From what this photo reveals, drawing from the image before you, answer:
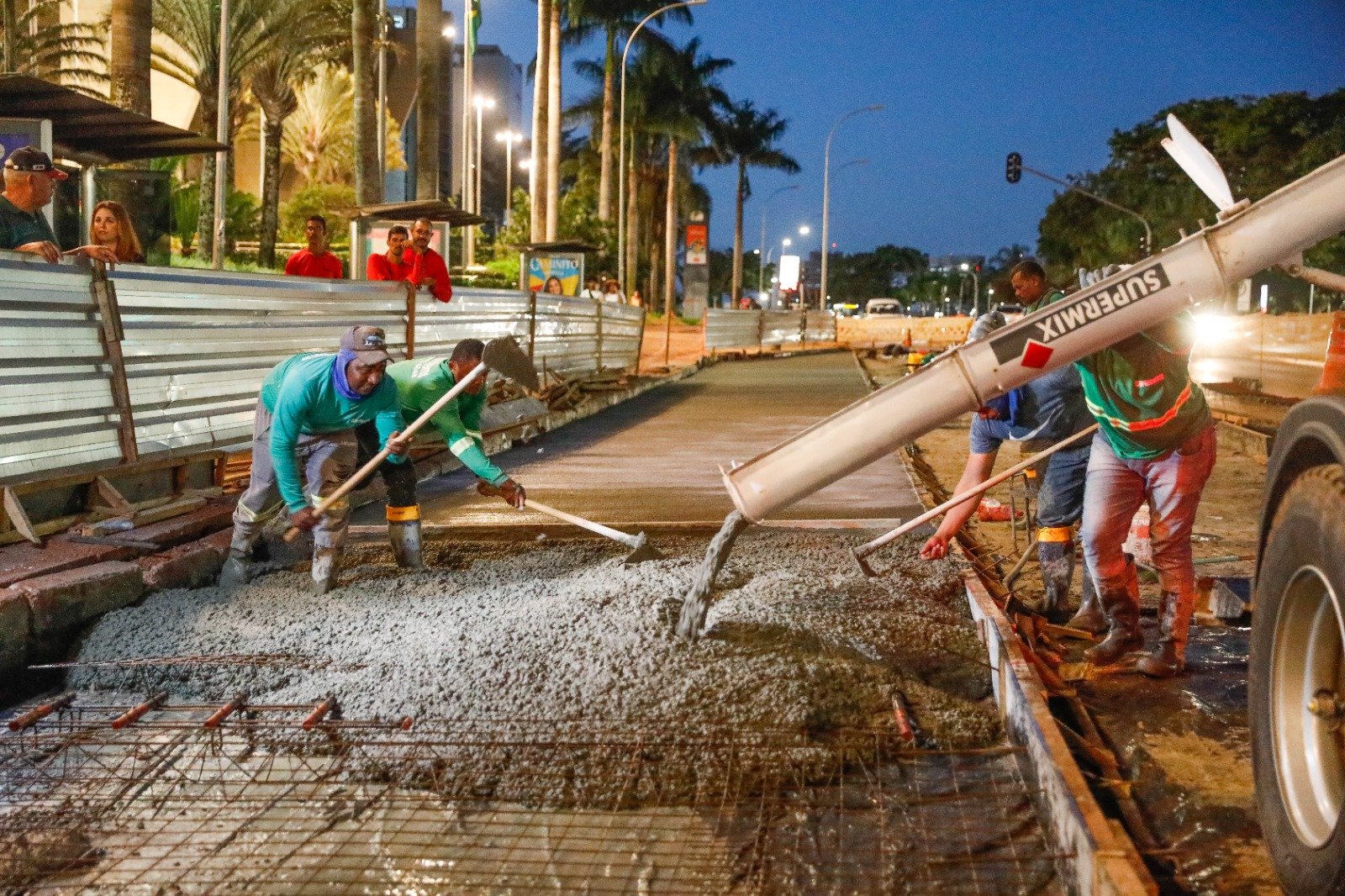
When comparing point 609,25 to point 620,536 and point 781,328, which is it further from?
point 620,536

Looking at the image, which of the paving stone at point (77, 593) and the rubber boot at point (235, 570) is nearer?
the paving stone at point (77, 593)

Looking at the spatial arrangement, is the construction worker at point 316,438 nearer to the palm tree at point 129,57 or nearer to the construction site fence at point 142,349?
the construction site fence at point 142,349

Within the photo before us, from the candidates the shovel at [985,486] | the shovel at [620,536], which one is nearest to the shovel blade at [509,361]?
the shovel at [620,536]

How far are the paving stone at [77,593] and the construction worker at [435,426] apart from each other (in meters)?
1.37

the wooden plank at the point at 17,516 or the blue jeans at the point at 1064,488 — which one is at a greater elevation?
the blue jeans at the point at 1064,488

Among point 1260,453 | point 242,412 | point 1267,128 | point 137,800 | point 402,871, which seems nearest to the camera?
point 402,871

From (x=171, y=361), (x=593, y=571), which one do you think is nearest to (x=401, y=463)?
(x=593, y=571)

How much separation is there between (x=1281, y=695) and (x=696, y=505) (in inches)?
229

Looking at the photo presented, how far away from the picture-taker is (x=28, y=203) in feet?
21.2

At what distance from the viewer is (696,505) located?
856cm

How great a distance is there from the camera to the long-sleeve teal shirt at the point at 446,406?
21.3 feet

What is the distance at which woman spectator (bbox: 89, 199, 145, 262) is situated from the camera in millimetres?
7234

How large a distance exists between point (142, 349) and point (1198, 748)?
6076 millimetres

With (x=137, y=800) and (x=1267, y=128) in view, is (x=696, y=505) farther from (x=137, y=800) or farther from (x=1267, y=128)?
(x=1267, y=128)
